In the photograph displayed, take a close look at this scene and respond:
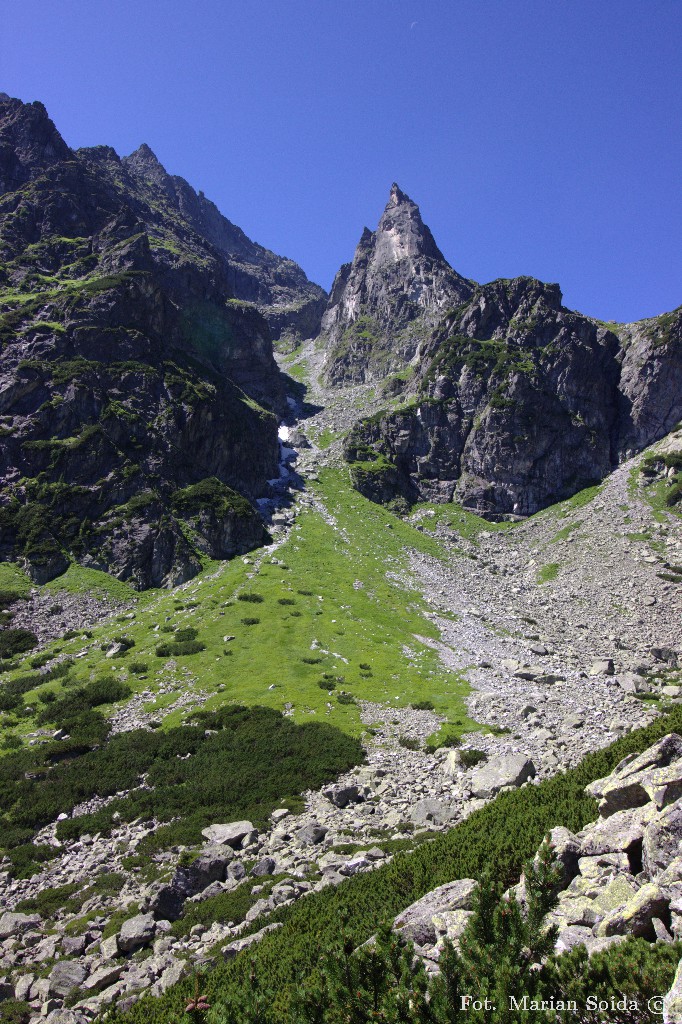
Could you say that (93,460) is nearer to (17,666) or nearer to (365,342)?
(17,666)

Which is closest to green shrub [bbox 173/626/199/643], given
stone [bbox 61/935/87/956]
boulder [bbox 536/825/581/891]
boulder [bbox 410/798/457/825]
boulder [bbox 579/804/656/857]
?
boulder [bbox 410/798/457/825]

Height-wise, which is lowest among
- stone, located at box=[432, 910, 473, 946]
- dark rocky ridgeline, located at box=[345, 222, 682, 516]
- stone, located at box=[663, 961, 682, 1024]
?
stone, located at box=[432, 910, 473, 946]

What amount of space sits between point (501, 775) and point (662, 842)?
1809 centimetres

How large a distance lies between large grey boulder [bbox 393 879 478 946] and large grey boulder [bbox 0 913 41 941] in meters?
16.6

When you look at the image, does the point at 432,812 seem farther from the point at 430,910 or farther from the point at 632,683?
the point at 632,683

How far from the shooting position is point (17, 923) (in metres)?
20.3

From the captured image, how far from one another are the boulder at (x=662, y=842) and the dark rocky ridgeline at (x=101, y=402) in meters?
71.5

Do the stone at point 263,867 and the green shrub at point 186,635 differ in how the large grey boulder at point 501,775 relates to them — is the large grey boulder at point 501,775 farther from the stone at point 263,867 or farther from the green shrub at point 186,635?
the green shrub at point 186,635

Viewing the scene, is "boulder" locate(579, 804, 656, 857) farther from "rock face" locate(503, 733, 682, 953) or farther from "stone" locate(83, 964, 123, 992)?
"stone" locate(83, 964, 123, 992)

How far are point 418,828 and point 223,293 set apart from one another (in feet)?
545

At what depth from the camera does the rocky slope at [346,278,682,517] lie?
367ft

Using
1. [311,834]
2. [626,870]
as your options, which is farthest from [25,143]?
[626,870]

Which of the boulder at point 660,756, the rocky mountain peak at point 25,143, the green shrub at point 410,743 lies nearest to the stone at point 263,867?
the boulder at point 660,756

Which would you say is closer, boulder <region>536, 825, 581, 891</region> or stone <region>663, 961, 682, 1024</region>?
stone <region>663, 961, 682, 1024</region>
